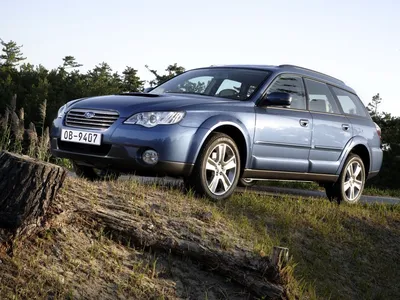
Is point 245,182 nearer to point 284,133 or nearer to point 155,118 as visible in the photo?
point 284,133

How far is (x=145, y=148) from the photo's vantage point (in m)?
7.32

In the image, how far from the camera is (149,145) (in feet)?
23.8

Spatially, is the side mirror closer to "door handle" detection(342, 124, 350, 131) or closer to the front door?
the front door

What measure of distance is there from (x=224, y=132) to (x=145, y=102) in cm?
105

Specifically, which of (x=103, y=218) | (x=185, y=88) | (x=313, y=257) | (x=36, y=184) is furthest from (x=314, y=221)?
(x=36, y=184)

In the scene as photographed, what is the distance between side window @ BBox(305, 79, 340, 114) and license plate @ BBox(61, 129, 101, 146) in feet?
10.6

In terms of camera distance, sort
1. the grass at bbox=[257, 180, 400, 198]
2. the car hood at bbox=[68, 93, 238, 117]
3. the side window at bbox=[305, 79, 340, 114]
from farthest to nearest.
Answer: the grass at bbox=[257, 180, 400, 198] < the side window at bbox=[305, 79, 340, 114] < the car hood at bbox=[68, 93, 238, 117]

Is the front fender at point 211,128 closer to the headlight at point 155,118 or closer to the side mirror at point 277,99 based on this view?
the headlight at point 155,118

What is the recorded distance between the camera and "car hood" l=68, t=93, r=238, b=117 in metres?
7.43

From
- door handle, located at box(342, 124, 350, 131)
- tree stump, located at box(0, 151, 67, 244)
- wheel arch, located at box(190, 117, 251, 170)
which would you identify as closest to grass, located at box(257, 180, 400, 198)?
door handle, located at box(342, 124, 350, 131)

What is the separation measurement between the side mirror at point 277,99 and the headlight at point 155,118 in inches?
54.5

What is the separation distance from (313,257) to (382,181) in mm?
41500

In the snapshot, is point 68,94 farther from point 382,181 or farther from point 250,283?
point 250,283

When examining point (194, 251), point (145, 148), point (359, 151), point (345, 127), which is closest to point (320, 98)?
point (345, 127)
